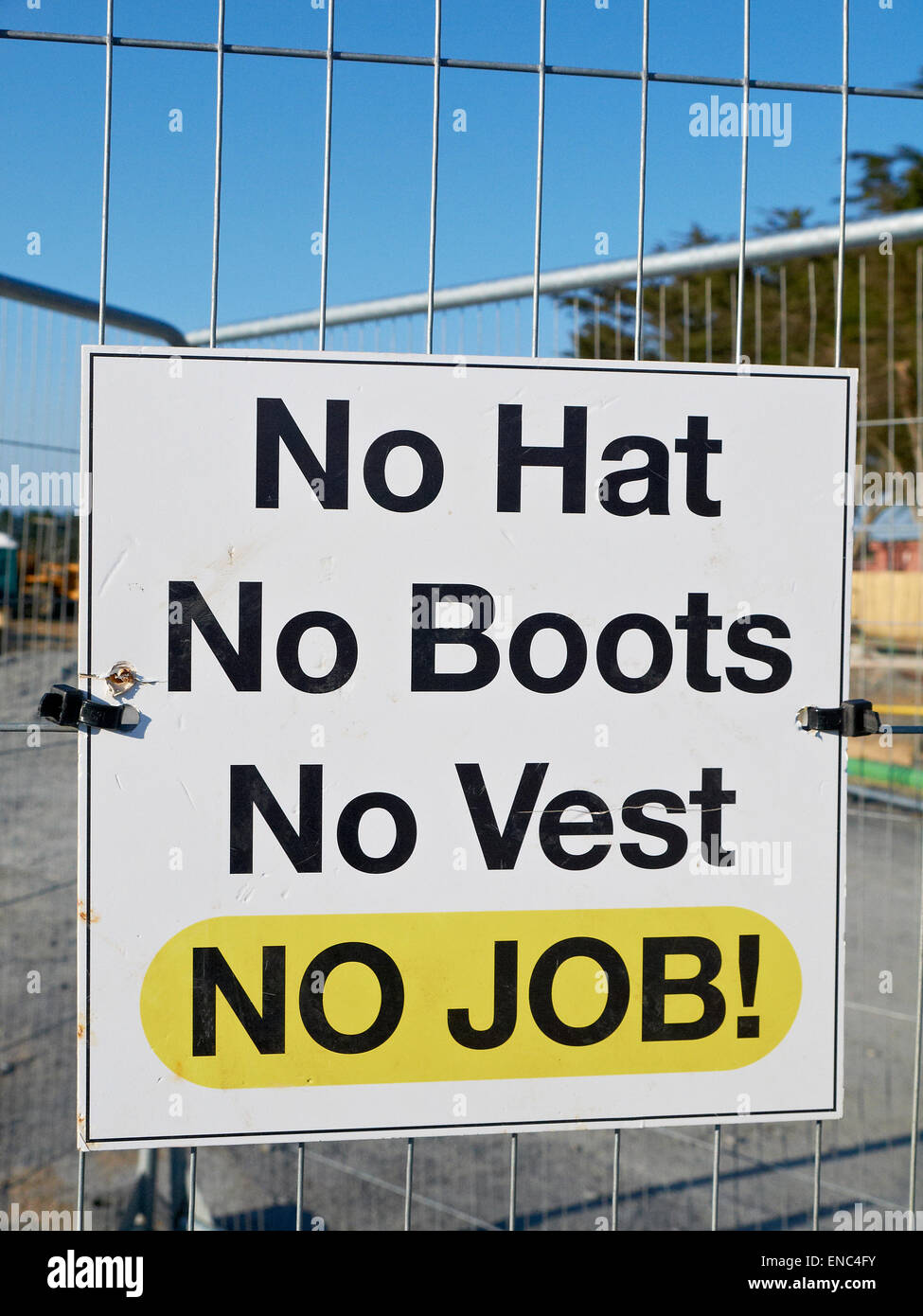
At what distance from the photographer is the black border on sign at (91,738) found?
1.98 m

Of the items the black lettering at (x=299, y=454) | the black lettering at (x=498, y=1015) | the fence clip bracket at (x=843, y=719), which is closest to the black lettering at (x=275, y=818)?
the black lettering at (x=498, y=1015)

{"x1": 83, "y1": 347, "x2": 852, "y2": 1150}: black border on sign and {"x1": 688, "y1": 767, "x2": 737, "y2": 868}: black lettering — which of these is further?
{"x1": 688, "y1": 767, "x2": 737, "y2": 868}: black lettering

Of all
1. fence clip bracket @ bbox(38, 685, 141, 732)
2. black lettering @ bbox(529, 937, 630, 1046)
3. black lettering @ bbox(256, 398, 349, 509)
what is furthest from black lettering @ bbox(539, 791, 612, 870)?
fence clip bracket @ bbox(38, 685, 141, 732)

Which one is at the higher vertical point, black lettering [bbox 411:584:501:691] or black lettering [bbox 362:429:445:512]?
black lettering [bbox 362:429:445:512]

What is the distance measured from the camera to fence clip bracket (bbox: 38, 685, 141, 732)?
76.6 inches

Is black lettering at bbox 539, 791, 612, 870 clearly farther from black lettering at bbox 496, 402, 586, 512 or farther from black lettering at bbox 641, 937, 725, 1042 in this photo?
black lettering at bbox 496, 402, 586, 512

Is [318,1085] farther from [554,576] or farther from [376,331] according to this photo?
[376,331]

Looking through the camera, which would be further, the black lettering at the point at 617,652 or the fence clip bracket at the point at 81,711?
the black lettering at the point at 617,652

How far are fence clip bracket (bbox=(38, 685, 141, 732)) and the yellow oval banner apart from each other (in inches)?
17.1

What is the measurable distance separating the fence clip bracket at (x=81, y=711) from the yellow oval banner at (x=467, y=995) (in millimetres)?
435

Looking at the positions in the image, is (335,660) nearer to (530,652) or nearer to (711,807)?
(530,652)

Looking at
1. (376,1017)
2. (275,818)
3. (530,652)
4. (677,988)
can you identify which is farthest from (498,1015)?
(530,652)

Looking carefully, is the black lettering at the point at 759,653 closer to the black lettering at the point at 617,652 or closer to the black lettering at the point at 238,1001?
the black lettering at the point at 617,652
